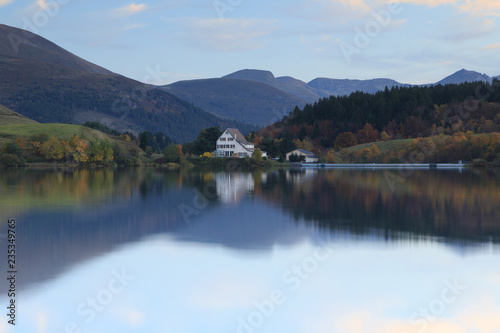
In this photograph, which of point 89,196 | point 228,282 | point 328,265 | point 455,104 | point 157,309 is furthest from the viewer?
point 455,104

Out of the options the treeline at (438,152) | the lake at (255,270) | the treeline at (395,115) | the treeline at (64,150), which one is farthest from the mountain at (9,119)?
the lake at (255,270)

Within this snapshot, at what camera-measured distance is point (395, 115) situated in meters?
172

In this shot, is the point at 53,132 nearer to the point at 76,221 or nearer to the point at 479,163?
the point at 479,163

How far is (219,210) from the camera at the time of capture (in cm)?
3008

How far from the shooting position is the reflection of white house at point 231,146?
413 feet

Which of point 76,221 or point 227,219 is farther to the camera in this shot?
point 227,219

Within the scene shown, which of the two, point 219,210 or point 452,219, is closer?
point 452,219

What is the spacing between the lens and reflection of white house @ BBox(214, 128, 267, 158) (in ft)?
413

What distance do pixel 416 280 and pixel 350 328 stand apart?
Answer: 4324 mm

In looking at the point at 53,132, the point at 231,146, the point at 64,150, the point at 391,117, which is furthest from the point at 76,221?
the point at 391,117

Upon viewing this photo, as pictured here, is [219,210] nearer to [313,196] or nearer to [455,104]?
[313,196]

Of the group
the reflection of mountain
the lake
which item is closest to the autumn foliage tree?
the reflection of mountain

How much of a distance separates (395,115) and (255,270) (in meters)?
166

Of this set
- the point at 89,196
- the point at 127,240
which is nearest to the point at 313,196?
the point at 89,196
